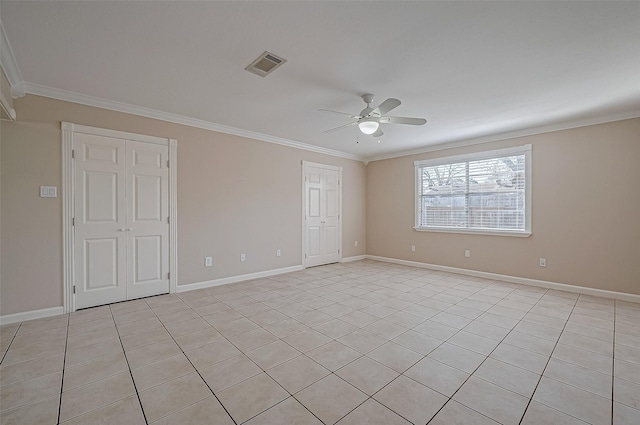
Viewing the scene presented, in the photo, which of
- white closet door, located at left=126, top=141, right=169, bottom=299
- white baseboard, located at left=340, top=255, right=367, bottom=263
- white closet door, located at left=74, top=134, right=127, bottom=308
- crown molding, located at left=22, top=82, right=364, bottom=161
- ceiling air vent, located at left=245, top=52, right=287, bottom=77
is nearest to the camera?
ceiling air vent, located at left=245, top=52, right=287, bottom=77

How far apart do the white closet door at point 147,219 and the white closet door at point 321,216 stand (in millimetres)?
2634

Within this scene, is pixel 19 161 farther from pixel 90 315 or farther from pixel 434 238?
pixel 434 238

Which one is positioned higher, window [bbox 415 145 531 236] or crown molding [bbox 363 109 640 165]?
crown molding [bbox 363 109 640 165]

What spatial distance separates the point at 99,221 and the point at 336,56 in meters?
3.42

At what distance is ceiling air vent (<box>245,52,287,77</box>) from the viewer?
242 centimetres

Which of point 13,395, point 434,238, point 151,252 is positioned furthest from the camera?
point 434,238

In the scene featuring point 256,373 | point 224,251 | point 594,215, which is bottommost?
point 256,373

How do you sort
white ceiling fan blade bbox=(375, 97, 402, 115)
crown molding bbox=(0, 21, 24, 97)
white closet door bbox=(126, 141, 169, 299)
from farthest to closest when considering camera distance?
white closet door bbox=(126, 141, 169, 299) < white ceiling fan blade bbox=(375, 97, 402, 115) < crown molding bbox=(0, 21, 24, 97)

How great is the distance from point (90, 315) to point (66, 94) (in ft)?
8.39

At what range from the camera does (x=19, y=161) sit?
2.99 metres

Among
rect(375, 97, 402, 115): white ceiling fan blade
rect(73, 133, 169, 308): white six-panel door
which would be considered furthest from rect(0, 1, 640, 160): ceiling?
rect(73, 133, 169, 308): white six-panel door

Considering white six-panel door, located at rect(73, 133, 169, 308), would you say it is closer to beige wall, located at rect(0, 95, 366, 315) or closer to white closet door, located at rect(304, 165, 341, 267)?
beige wall, located at rect(0, 95, 366, 315)

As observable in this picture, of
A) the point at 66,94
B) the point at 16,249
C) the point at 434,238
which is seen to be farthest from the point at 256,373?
the point at 434,238

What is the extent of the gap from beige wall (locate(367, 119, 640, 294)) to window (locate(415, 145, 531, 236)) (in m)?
0.14
